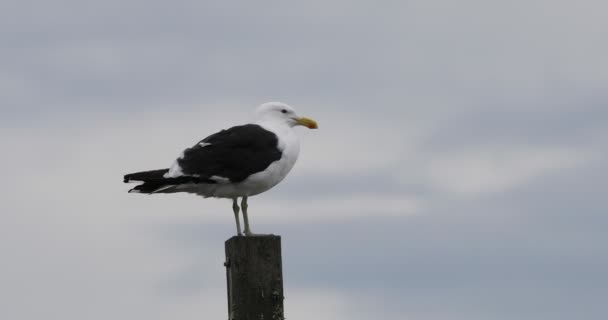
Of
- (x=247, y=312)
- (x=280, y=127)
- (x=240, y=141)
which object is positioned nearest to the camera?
(x=247, y=312)

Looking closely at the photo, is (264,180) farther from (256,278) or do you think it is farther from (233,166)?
(256,278)

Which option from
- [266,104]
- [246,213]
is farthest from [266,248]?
[266,104]

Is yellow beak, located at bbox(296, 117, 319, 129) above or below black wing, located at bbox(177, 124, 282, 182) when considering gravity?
above

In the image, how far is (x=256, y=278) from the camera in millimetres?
8180

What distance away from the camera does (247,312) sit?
8.13 m

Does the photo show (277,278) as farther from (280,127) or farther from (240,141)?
(280,127)

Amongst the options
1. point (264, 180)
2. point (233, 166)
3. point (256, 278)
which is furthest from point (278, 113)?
point (256, 278)

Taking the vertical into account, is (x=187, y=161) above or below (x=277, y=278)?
above

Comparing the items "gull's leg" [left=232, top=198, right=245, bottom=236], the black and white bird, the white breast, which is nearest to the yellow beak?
the black and white bird

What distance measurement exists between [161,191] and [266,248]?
2.66m

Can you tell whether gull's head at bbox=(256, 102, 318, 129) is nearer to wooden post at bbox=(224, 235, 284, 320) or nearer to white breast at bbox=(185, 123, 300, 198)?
white breast at bbox=(185, 123, 300, 198)

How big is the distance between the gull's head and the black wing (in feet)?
2.67

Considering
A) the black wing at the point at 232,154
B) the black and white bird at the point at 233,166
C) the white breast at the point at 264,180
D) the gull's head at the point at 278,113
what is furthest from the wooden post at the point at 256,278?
the gull's head at the point at 278,113

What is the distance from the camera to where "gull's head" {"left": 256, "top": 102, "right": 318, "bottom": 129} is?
12.5 m
